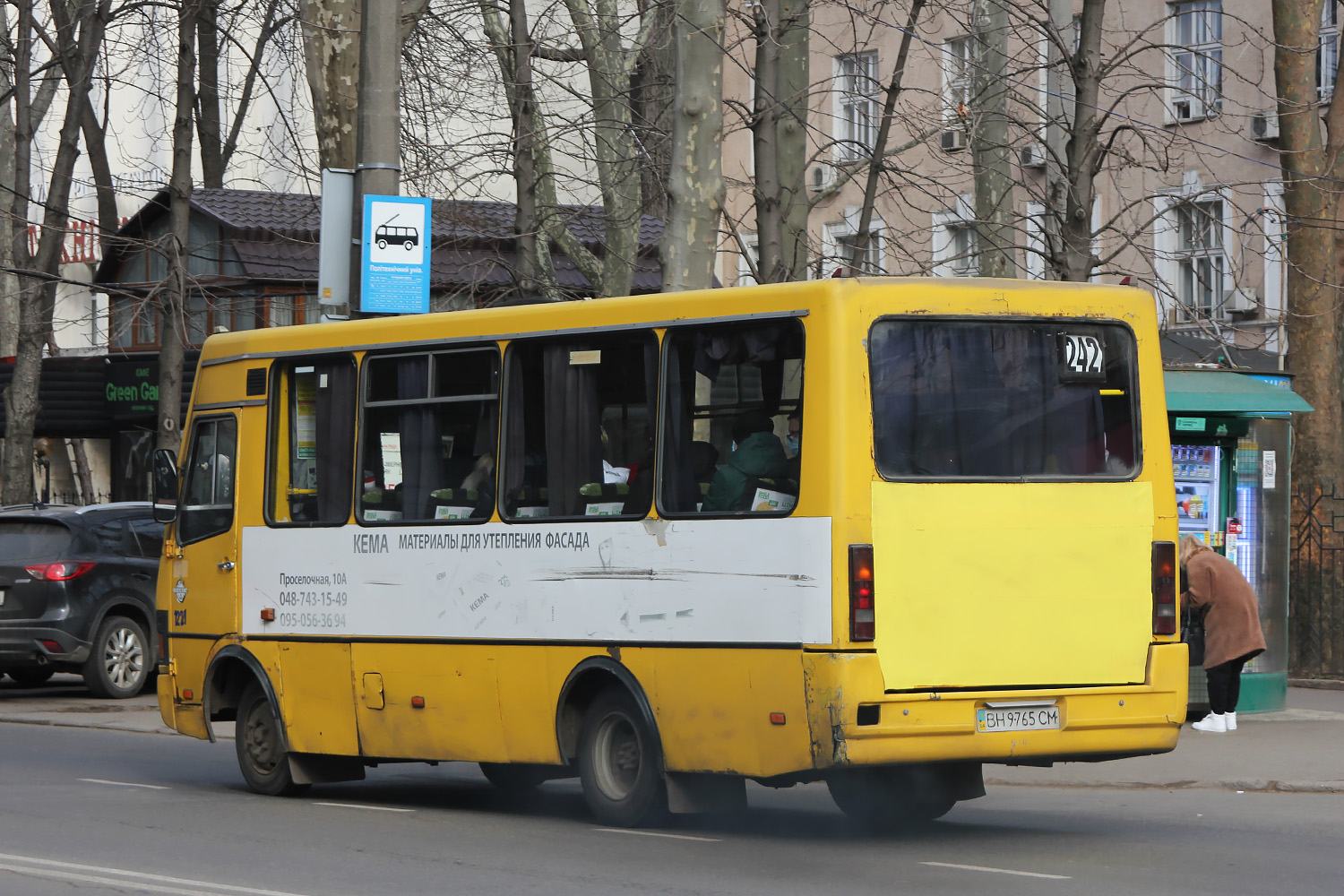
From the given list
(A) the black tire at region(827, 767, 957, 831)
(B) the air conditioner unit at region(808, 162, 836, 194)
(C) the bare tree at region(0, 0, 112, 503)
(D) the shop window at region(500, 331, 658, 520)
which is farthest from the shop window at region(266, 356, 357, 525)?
(B) the air conditioner unit at region(808, 162, 836, 194)

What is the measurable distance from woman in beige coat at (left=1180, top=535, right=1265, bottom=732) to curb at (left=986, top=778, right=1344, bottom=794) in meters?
2.50

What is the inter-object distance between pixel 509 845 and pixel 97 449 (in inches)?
1216

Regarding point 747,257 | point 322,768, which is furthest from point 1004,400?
point 747,257

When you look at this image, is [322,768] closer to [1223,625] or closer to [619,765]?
[619,765]

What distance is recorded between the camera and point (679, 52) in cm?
1414

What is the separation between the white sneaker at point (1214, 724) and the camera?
14.7 m

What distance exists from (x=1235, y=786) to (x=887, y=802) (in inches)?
117

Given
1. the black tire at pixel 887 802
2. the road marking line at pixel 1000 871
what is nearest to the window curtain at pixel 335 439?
the black tire at pixel 887 802

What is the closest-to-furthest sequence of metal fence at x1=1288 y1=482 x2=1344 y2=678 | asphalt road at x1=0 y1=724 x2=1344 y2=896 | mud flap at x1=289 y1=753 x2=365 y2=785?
asphalt road at x1=0 y1=724 x2=1344 y2=896 < mud flap at x1=289 y1=753 x2=365 y2=785 < metal fence at x1=1288 y1=482 x2=1344 y2=678

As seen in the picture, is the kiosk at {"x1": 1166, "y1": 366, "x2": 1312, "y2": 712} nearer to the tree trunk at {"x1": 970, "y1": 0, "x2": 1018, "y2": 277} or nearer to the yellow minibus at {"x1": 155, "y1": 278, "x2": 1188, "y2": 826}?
the tree trunk at {"x1": 970, "y1": 0, "x2": 1018, "y2": 277}

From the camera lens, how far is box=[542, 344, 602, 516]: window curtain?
987 cm

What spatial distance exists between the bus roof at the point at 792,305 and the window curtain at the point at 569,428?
0.20 metres

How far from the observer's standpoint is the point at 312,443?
37.7ft

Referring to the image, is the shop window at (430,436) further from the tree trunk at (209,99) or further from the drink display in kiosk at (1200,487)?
the tree trunk at (209,99)
